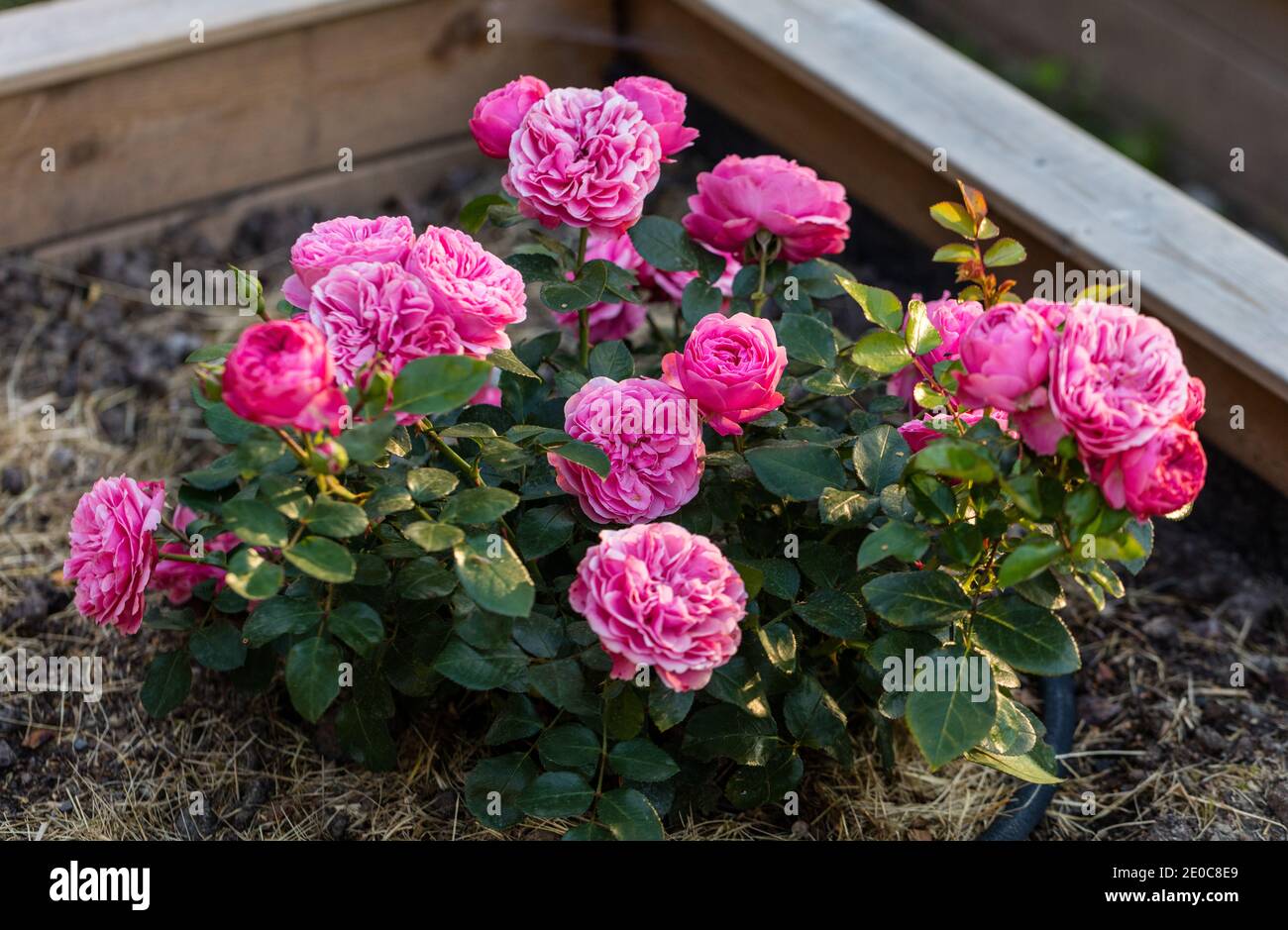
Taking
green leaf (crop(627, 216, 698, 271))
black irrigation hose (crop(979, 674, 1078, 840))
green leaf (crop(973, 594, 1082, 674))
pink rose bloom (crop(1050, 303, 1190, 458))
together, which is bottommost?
black irrigation hose (crop(979, 674, 1078, 840))

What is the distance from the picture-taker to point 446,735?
70.8 inches

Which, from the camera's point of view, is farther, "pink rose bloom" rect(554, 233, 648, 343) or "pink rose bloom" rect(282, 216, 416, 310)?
"pink rose bloom" rect(554, 233, 648, 343)

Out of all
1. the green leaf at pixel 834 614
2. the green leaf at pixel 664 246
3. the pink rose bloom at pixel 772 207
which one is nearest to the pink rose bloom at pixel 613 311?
the green leaf at pixel 664 246

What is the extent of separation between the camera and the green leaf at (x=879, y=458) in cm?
147

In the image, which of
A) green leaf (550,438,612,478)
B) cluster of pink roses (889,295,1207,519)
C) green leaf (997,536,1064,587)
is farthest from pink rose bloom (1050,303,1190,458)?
green leaf (550,438,612,478)

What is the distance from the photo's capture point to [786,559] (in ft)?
5.06

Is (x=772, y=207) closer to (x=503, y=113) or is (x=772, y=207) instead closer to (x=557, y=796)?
(x=503, y=113)

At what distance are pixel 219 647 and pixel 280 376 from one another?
56cm

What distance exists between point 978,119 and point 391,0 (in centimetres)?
117

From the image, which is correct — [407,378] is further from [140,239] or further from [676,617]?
[140,239]

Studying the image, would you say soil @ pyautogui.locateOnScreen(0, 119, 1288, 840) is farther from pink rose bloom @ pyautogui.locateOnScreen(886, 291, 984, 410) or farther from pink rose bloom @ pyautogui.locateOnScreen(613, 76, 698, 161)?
pink rose bloom @ pyautogui.locateOnScreen(613, 76, 698, 161)

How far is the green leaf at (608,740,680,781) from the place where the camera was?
1460mm

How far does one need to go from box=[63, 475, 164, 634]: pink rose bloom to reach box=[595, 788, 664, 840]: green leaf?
1.82 feet

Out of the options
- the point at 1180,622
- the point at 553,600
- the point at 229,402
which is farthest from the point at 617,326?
the point at 1180,622
